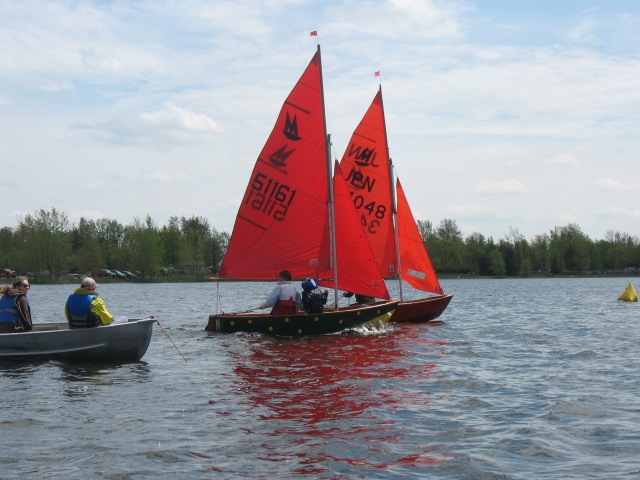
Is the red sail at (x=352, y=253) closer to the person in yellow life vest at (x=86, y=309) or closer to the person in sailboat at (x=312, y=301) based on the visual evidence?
the person in sailboat at (x=312, y=301)

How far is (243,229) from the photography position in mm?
23297

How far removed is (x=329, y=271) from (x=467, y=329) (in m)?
6.86

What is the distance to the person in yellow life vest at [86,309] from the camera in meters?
16.5

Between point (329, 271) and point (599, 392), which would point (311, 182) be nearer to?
point (329, 271)

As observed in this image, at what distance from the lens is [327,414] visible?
11969 millimetres

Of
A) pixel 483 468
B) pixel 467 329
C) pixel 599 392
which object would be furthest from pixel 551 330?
pixel 483 468

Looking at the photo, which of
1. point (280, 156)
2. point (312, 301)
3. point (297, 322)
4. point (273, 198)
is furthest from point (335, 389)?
point (280, 156)

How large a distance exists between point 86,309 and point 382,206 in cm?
1328

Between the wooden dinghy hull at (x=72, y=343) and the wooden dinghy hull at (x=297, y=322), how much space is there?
16.4ft

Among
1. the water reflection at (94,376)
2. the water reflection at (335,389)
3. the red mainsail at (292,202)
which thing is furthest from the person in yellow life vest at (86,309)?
the red mainsail at (292,202)

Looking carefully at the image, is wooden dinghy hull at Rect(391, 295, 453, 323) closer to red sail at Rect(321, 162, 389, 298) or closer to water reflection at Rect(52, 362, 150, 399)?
red sail at Rect(321, 162, 389, 298)

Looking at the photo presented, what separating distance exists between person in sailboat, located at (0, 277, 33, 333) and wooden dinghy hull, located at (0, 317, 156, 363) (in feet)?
1.80

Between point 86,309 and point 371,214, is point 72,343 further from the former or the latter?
point 371,214

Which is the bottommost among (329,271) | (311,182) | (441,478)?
(441,478)
